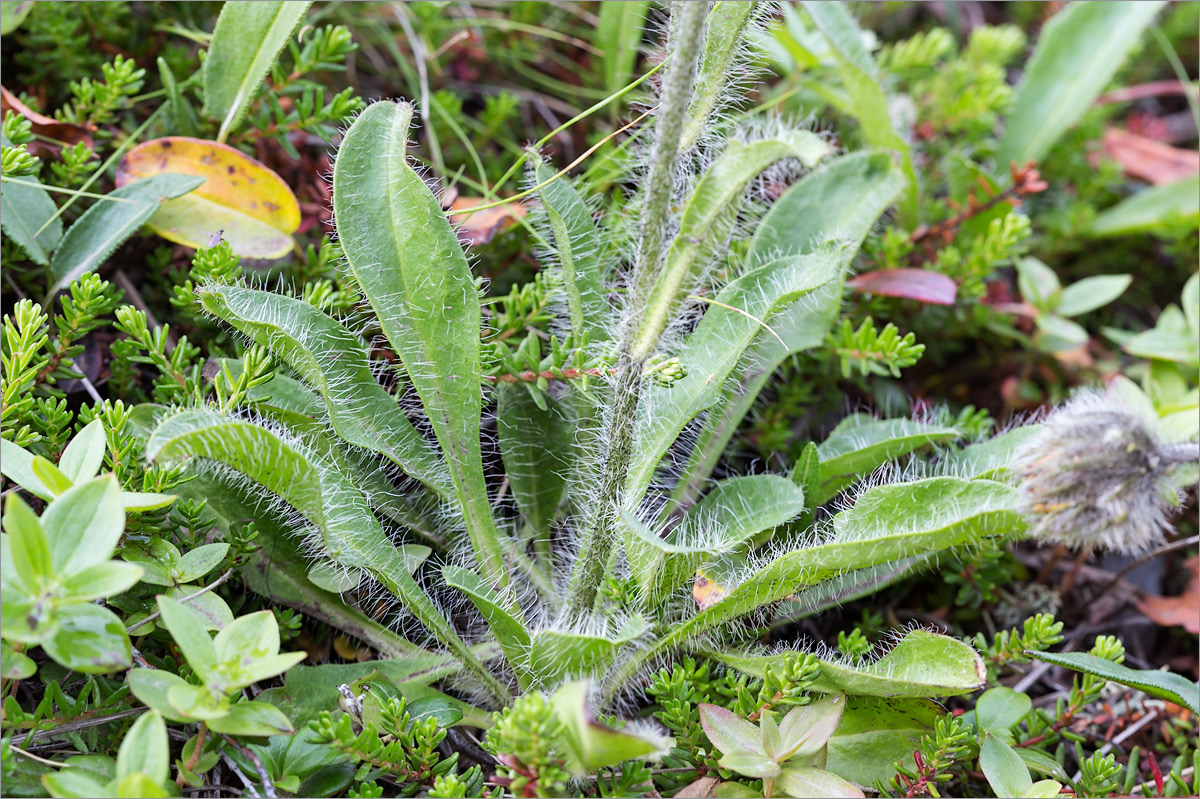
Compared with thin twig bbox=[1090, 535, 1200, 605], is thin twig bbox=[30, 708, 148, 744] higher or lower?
higher

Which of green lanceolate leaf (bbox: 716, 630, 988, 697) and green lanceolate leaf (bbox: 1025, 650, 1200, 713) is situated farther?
green lanceolate leaf (bbox: 1025, 650, 1200, 713)

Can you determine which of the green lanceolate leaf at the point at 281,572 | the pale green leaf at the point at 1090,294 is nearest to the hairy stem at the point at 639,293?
the green lanceolate leaf at the point at 281,572

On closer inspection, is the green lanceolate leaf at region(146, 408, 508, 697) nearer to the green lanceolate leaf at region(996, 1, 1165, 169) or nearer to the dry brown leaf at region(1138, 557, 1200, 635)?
the dry brown leaf at region(1138, 557, 1200, 635)

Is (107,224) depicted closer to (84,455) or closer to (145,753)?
(84,455)

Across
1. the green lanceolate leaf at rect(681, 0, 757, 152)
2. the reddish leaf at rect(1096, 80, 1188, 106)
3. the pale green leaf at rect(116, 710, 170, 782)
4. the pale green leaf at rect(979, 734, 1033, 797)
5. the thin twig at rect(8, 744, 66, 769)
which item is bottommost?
the pale green leaf at rect(979, 734, 1033, 797)

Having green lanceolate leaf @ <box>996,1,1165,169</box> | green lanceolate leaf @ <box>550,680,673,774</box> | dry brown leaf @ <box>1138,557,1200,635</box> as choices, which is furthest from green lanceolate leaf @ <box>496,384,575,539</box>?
green lanceolate leaf @ <box>996,1,1165,169</box>

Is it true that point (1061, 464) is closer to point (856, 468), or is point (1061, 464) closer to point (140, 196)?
point (856, 468)
